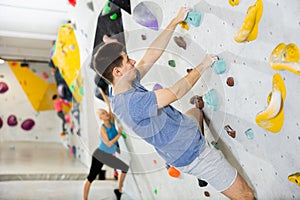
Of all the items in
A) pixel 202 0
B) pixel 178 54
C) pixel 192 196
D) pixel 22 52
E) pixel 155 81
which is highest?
pixel 202 0

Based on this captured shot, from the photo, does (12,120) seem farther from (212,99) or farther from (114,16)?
(212,99)

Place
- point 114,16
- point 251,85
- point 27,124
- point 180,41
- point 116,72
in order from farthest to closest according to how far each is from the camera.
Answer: point 27,124, point 114,16, point 180,41, point 116,72, point 251,85

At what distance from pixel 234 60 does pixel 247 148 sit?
382mm

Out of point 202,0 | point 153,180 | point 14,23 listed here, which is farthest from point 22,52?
point 202,0

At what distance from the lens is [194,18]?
5.20ft

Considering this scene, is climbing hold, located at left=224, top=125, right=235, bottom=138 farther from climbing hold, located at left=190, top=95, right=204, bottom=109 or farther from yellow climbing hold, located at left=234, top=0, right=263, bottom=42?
yellow climbing hold, located at left=234, top=0, right=263, bottom=42

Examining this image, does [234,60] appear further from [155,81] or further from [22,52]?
[22,52]

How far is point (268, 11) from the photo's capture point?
1201 millimetres

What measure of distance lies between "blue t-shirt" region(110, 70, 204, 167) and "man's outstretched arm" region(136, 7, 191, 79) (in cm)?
18

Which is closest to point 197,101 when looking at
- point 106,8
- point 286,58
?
point 286,58

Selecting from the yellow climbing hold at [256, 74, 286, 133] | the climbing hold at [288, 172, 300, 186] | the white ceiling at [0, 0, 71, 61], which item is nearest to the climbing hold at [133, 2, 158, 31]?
the yellow climbing hold at [256, 74, 286, 133]

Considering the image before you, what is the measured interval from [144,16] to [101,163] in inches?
67.0

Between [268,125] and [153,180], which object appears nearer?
[268,125]

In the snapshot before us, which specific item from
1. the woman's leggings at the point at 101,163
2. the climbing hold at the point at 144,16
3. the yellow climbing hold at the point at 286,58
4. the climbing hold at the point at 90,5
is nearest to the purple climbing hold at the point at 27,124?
the woman's leggings at the point at 101,163
